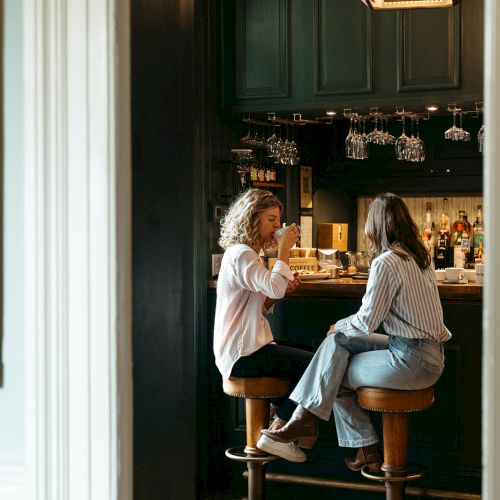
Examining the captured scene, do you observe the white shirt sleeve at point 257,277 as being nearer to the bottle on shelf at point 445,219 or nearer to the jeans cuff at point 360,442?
the jeans cuff at point 360,442

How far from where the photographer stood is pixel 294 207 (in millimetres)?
7672

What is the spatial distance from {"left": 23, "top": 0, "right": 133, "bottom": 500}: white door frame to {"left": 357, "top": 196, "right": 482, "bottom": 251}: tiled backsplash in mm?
5808

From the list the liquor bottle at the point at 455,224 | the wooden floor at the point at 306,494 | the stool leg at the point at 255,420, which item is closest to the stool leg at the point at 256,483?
the stool leg at the point at 255,420

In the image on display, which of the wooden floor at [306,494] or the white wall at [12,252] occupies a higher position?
the white wall at [12,252]

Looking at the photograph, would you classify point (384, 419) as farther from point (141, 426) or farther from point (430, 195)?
point (430, 195)

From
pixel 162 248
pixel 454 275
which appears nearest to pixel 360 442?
pixel 454 275

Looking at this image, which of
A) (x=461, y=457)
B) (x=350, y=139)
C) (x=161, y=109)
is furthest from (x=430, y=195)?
(x=161, y=109)

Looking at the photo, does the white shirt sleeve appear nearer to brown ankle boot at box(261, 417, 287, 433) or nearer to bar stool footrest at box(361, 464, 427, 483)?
brown ankle boot at box(261, 417, 287, 433)

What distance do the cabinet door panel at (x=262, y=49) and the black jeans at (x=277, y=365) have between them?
1703mm

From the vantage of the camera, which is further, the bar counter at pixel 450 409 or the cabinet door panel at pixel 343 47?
the cabinet door panel at pixel 343 47

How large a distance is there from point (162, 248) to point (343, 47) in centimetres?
326

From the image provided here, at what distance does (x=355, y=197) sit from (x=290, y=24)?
2.76m

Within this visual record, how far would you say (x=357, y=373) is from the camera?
175 inches

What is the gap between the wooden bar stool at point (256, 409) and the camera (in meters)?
4.66
